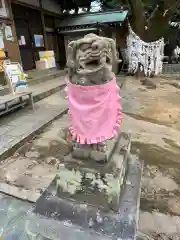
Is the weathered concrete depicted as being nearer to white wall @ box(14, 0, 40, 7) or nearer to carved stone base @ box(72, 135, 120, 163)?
carved stone base @ box(72, 135, 120, 163)

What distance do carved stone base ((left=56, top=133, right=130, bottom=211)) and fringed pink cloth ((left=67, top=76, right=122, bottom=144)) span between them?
0.60 feet

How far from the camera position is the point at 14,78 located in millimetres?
4805

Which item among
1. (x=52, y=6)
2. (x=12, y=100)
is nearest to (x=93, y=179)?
(x=12, y=100)

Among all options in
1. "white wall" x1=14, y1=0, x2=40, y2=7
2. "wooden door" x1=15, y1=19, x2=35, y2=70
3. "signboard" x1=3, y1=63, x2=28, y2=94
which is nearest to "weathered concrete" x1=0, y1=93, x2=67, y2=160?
"signboard" x1=3, y1=63, x2=28, y2=94

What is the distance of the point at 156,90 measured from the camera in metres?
7.07

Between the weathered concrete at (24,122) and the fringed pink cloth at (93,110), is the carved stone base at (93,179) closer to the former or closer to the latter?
the fringed pink cloth at (93,110)

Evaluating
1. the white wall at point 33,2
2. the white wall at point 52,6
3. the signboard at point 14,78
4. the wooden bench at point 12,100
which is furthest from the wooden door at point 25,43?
the wooden bench at point 12,100

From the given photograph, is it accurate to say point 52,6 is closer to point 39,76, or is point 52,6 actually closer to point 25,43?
point 25,43

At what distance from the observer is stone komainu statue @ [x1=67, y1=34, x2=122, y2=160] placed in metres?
1.29

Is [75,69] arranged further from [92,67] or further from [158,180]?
[158,180]

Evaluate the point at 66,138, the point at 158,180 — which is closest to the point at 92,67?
the point at 158,180

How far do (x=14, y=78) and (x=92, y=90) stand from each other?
13.4 ft

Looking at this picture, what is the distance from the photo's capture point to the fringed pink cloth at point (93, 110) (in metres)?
1.36

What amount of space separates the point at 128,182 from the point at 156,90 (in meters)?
6.03
